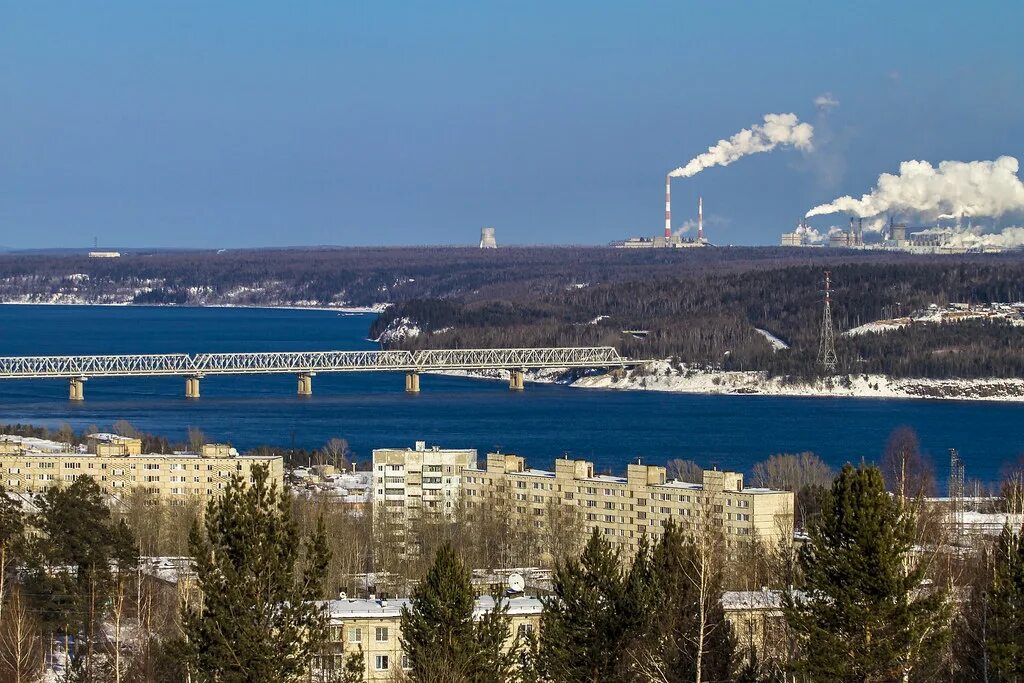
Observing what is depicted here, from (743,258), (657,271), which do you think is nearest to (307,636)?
(657,271)

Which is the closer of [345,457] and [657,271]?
[345,457]

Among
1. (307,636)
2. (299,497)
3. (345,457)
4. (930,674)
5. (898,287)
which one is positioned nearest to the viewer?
(307,636)

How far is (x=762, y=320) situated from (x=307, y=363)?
686 inches

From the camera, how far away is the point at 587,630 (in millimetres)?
13836

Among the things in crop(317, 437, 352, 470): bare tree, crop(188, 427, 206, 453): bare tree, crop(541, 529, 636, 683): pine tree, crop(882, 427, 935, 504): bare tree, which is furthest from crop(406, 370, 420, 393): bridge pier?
crop(541, 529, 636, 683): pine tree

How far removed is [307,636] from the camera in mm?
12547

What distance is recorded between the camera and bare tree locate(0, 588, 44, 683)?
14.3 meters

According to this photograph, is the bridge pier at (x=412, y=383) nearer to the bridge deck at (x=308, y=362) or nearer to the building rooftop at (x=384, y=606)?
the bridge deck at (x=308, y=362)

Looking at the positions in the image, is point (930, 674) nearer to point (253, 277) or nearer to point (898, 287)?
point (898, 287)

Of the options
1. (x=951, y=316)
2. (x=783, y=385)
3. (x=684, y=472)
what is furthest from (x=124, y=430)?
(x=951, y=316)

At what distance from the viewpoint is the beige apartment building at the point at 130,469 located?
94.0 ft

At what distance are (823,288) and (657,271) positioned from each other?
35.9 meters

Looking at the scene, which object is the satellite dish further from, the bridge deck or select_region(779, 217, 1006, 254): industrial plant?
select_region(779, 217, 1006, 254): industrial plant

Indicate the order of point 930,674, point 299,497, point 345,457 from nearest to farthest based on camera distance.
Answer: point 930,674 < point 299,497 < point 345,457
